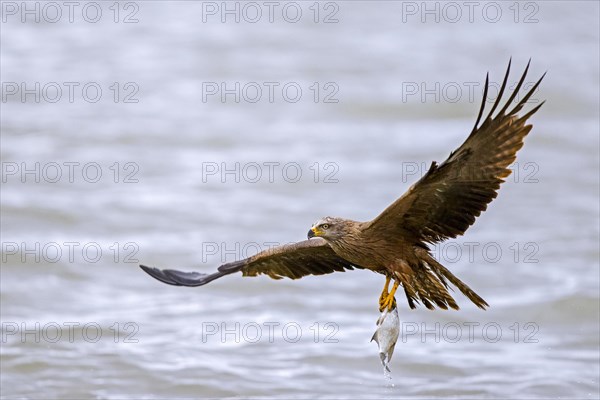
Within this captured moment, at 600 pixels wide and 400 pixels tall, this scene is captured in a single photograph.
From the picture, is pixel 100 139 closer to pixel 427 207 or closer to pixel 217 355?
pixel 217 355

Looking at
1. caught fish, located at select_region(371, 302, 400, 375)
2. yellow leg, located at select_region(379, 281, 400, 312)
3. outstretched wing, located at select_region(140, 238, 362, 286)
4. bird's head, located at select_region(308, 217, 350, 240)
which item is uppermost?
bird's head, located at select_region(308, 217, 350, 240)

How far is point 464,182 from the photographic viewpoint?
29.8ft

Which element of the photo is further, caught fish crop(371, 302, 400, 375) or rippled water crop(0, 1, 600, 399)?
rippled water crop(0, 1, 600, 399)

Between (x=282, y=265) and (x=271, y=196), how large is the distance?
7.50m

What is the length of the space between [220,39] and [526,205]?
826 cm

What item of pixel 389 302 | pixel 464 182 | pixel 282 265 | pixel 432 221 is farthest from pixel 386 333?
pixel 282 265

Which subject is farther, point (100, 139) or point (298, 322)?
point (100, 139)

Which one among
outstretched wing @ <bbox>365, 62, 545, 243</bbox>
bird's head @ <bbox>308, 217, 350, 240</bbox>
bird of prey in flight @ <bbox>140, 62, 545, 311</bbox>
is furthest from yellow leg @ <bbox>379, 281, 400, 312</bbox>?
bird's head @ <bbox>308, 217, 350, 240</bbox>

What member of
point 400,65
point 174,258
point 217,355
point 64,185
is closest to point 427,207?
point 217,355

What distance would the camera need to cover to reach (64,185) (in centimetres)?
1839

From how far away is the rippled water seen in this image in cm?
1346

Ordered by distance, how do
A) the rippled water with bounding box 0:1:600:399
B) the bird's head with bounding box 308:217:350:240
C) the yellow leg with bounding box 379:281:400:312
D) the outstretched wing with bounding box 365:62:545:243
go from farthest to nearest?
the rippled water with bounding box 0:1:600:399
the bird's head with bounding box 308:217:350:240
the yellow leg with bounding box 379:281:400:312
the outstretched wing with bounding box 365:62:545:243

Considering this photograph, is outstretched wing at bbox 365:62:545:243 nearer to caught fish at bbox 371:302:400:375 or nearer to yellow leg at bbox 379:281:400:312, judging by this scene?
yellow leg at bbox 379:281:400:312

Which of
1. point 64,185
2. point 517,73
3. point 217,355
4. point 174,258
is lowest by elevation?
point 217,355
